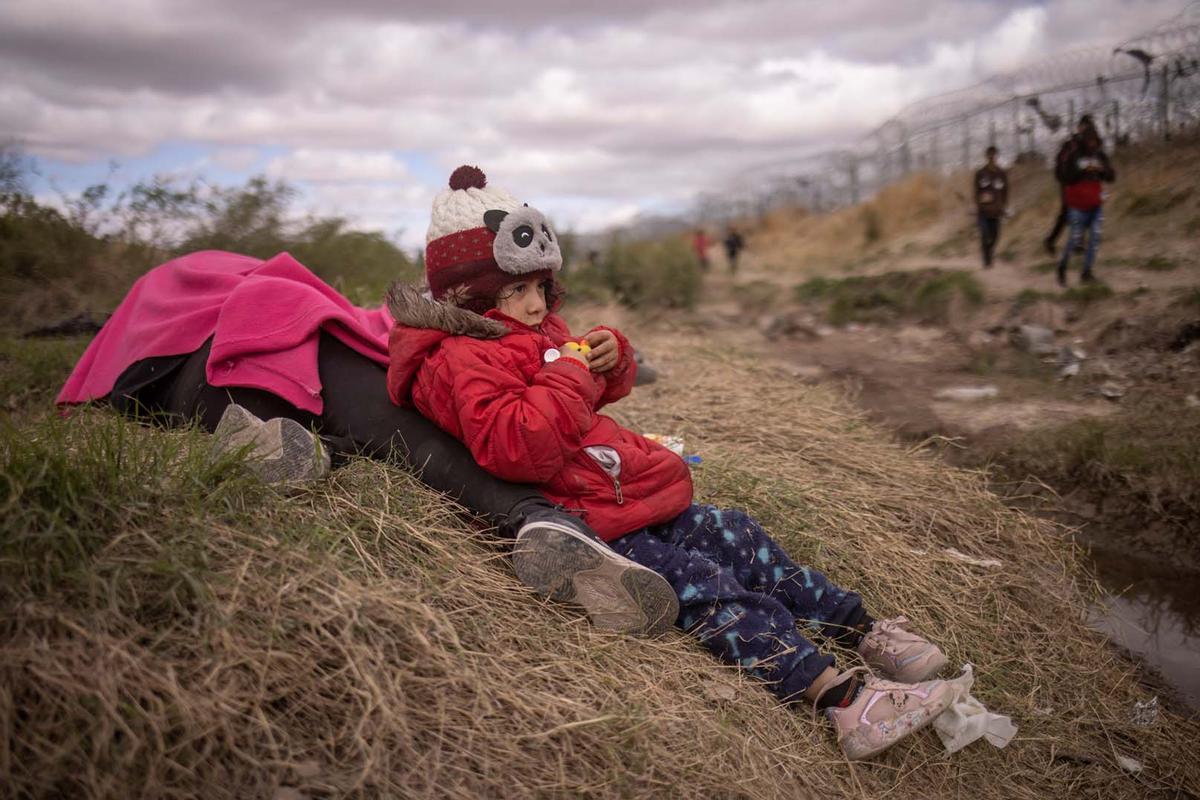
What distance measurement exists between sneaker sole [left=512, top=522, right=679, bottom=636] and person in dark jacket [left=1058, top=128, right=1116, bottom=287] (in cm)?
854

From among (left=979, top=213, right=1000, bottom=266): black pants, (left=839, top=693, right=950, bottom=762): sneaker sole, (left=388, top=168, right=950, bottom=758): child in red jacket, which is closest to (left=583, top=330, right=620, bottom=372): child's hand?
(left=388, top=168, right=950, bottom=758): child in red jacket

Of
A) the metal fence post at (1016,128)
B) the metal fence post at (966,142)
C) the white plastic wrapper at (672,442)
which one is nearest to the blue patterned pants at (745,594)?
the white plastic wrapper at (672,442)

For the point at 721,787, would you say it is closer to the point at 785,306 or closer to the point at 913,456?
the point at 913,456

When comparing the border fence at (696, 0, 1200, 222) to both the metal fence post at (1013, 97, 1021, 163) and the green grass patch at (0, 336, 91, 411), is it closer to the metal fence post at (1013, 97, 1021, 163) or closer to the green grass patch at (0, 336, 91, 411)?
the metal fence post at (1013, 97, 1021, 163)

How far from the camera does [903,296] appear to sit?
9.85m

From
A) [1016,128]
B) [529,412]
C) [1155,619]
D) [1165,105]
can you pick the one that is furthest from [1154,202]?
[529,412]

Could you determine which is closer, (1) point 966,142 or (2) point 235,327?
(2) point 235,327

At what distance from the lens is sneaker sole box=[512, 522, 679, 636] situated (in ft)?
6.91

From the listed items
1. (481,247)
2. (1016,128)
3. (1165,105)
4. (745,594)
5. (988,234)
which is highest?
(1016,128)

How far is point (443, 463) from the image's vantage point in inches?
98.9

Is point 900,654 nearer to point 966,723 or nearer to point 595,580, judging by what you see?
point 966,723

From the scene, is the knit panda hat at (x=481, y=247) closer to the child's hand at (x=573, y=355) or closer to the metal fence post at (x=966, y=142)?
the child's hand at (x=573, y=355)

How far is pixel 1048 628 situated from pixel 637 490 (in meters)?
1.78

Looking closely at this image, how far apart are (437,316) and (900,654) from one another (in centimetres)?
172
